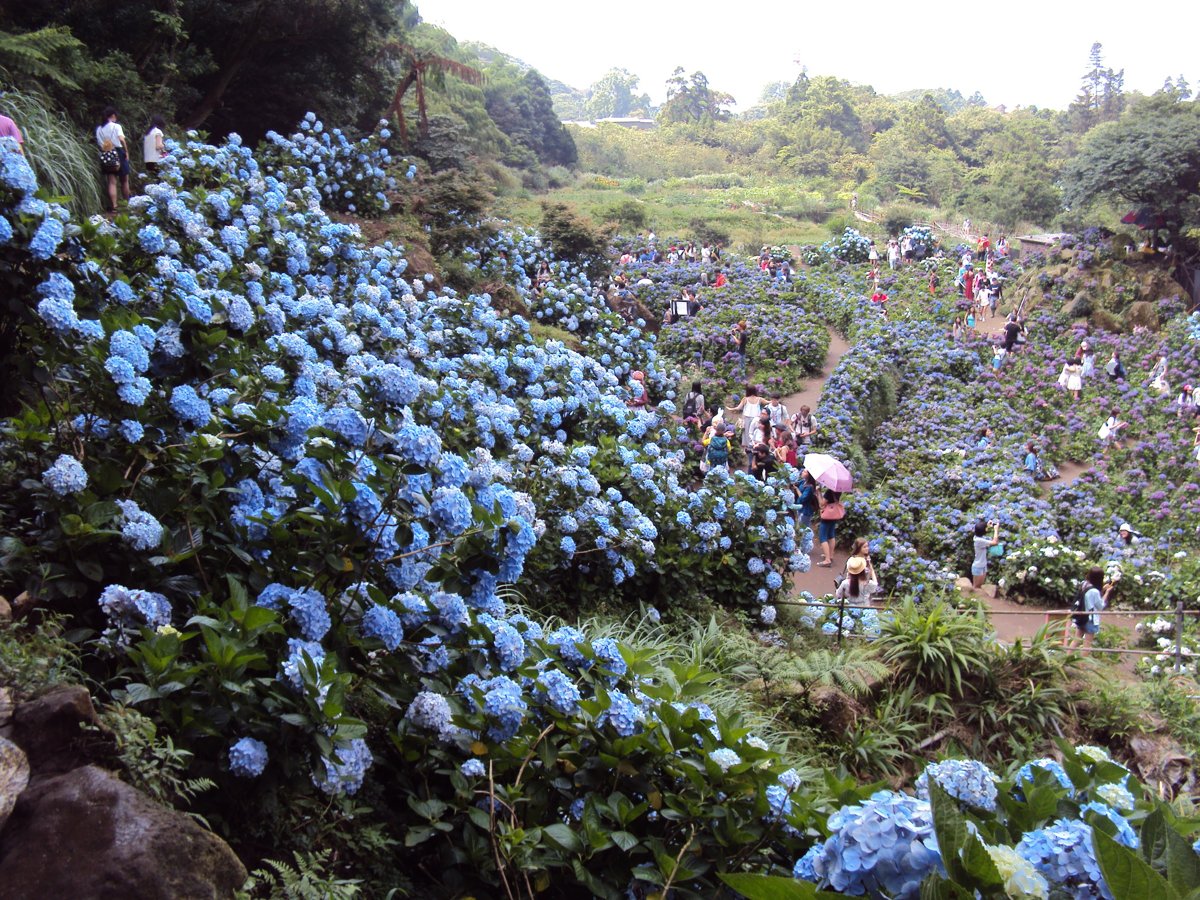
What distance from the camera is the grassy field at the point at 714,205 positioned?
3238cm

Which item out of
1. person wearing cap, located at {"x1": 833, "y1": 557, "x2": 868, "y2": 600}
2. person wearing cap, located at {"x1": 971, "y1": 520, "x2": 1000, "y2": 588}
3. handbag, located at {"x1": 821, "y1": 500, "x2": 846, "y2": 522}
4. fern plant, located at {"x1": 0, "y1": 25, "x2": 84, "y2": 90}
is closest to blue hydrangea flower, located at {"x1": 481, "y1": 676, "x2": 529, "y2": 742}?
person wearing cap, located at {"x1": 833, "y1": 557, "x2": 868, "y2": 600}

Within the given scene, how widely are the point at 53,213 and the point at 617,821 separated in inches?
97.4

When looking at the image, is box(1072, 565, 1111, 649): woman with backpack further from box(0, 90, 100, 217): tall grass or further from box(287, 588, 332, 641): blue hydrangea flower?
box(0, 90, 100, 217): tall grass

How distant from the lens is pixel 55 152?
291 inches

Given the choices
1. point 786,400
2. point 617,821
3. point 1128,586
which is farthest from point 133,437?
point 786,400

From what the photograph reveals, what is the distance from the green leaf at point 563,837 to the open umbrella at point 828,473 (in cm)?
791

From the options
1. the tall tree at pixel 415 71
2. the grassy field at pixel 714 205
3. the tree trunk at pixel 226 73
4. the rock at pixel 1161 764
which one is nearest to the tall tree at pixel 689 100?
the grassy field at pixel 714 205

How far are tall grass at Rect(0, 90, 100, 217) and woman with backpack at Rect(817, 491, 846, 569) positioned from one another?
7.26m

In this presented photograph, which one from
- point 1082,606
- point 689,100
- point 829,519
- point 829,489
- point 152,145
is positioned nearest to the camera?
point 152,145

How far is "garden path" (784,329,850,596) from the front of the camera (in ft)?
31.1

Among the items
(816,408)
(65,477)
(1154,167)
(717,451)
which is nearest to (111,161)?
(717,451)

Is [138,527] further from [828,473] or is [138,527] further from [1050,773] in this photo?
[828,473]

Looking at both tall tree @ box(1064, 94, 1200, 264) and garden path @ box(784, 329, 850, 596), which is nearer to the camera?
garden path @ box(784, 329, 850, 596)

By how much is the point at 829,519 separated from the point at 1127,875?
27.9 ft
